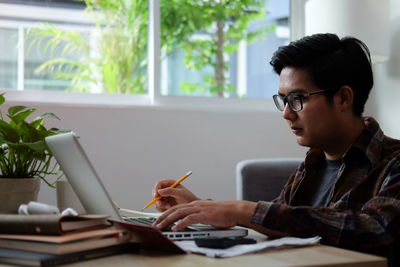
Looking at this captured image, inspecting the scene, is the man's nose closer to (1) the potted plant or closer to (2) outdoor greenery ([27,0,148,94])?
(1) the potted plant

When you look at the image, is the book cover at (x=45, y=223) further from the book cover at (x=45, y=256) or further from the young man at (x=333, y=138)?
the young man at (x=333, y=138)

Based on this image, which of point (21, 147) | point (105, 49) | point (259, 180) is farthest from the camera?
point (105, 49)

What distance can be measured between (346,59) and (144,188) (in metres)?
1.73

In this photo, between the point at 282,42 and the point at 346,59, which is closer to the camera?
the point at 346,59

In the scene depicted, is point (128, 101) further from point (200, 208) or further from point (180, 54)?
point (200, 208)

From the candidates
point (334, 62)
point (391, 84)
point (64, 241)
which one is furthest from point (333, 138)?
point (391, 84)

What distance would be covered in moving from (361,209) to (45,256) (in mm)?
741

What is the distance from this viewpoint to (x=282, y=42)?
3.59 meters

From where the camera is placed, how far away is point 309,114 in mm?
1537

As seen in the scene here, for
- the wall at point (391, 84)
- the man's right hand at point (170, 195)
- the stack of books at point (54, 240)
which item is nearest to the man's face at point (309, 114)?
the man's right hand at point (170, 195)

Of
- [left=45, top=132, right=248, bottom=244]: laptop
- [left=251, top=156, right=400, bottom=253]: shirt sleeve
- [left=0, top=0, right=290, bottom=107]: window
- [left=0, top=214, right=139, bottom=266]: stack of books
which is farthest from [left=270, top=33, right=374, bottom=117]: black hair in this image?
[left=0, top=0, right=290, bottom=107]: window

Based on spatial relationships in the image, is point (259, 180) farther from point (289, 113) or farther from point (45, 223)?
point (45, 223)

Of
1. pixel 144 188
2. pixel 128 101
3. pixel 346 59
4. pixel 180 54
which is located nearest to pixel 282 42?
pixel 180 54

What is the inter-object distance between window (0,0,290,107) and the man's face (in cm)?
175
